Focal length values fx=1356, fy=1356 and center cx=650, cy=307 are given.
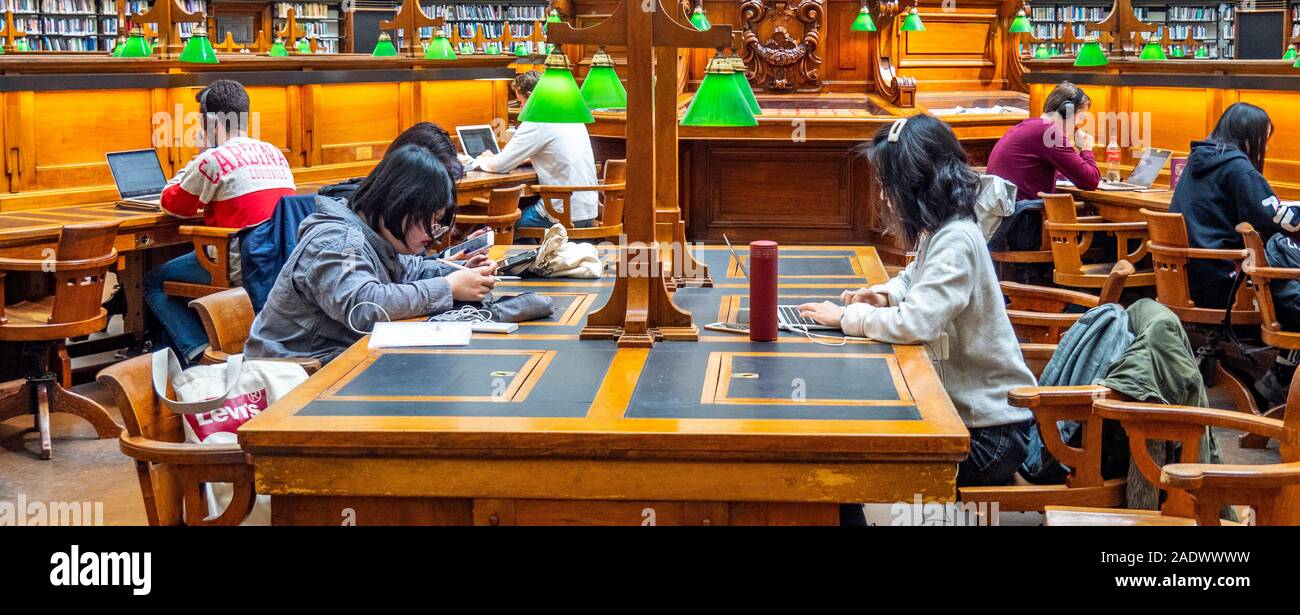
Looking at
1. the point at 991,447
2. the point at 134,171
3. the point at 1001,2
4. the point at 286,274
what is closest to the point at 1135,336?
the point at 991,447

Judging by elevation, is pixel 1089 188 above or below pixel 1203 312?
above

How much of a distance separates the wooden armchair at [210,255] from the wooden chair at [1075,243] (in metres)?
3.31

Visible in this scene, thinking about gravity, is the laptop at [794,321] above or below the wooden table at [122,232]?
below

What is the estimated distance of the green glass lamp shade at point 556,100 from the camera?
3436 millimetres

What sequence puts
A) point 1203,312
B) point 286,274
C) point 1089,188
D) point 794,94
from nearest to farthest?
point 286,274, point 1203,312, point 1089,188, point 794,94

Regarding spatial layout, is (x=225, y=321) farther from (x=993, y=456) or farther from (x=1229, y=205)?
(x=1229, y=205)

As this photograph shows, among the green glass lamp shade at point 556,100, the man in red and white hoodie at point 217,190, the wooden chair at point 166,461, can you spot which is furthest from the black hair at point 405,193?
the man in red and white hoodie at point 217,190

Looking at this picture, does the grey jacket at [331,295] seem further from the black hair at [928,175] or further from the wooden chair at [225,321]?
the black hair at [928,175]

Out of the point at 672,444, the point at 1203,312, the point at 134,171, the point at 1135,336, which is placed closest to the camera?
the point at 672,444

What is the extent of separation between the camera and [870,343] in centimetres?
285

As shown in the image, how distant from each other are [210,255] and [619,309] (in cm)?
278
